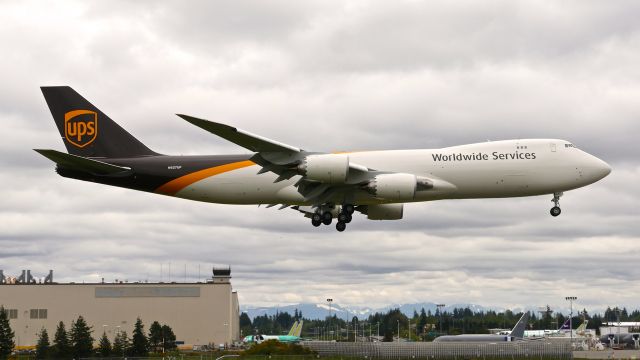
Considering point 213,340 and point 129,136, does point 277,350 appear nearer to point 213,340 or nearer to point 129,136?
point 129,136

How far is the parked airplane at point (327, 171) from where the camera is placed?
5691cm

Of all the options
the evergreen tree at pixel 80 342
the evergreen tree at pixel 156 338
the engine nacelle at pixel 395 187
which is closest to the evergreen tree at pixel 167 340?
the evergreen tree at pixel 156 338

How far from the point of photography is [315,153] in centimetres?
5731

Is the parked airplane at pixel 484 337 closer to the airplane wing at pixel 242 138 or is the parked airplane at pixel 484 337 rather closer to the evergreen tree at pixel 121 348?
the evergreen tree at pixel 121 348

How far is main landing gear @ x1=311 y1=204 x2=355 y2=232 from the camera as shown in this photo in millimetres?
61062

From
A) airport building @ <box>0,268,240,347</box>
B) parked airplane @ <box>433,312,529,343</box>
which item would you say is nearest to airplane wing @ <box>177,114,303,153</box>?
parked airplane @ <box>433,312,529,343</box>

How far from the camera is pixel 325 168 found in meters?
56.0

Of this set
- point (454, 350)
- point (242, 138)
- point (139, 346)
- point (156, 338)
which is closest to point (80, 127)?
point (242, 138)

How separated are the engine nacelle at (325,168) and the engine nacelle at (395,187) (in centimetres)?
260

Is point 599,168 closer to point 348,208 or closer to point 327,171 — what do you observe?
point 348,208

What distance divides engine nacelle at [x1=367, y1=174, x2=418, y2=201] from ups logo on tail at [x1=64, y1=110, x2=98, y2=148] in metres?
24.0

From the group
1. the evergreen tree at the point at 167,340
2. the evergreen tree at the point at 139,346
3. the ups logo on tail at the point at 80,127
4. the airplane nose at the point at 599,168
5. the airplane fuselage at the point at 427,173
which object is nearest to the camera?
the airplane fuselage at the point at 427,173

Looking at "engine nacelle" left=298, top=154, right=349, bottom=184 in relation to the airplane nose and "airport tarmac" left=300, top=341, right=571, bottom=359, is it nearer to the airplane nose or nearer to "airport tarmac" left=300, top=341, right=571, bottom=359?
the airplane nose

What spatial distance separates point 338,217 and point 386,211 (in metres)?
6.27
